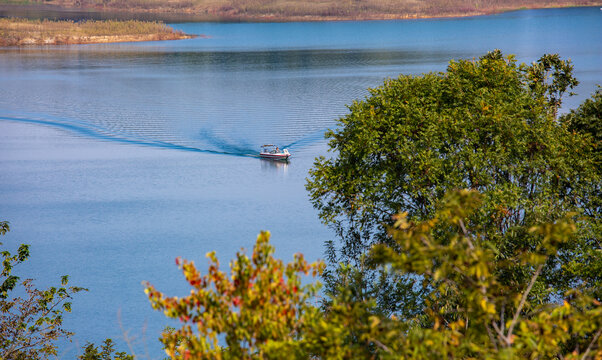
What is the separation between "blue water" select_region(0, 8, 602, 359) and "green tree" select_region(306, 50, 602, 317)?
31.8ft

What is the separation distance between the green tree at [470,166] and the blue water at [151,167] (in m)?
9.70

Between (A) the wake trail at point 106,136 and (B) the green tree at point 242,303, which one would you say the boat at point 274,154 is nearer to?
(A) the wake trail at point 106,136

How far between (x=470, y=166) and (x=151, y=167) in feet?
153

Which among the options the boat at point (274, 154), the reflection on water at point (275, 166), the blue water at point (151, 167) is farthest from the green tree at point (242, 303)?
the boat at point (274, 154)

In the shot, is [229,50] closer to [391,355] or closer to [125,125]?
[125,125]

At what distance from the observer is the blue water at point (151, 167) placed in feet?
148

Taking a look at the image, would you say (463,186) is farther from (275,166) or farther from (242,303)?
(275,166)

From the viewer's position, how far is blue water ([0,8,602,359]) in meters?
45.1

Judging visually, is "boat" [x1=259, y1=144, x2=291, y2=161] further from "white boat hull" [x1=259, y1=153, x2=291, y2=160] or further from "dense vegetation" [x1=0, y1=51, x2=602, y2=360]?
"dense vegetation" [x1=0, y1=51, x2=602, y2=360]

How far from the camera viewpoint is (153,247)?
48562 millimetres

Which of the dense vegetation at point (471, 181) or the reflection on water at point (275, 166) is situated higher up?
the dense vegetation at point (471, 181)

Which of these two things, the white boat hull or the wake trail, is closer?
the white boat hull

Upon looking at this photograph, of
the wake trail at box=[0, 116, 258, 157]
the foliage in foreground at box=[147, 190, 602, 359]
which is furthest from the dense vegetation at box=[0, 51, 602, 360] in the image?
the wake trail at box=[0, 116, 258, 157]

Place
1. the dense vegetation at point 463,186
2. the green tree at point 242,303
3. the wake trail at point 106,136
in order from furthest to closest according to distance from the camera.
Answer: the wake trail at point 106,136 < the dense vegetation at point 463,186 < the green tree at point 242,303
